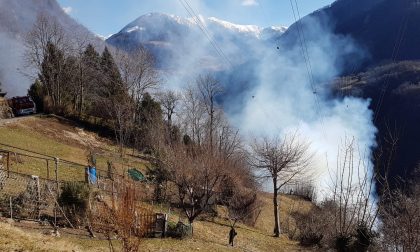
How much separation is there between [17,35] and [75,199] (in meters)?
94.5

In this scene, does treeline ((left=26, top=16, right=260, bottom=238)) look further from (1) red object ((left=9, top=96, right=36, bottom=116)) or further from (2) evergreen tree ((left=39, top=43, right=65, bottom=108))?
(1) red object ((left=9, top=96, right=36, bottom=116))

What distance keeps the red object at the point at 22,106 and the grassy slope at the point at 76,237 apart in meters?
4.97

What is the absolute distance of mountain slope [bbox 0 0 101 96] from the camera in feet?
241

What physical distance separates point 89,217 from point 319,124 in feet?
176

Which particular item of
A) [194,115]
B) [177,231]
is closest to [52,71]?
[194,115]

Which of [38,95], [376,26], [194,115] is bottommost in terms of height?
[194,115]

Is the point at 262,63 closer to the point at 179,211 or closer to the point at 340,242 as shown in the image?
the point at 179,211

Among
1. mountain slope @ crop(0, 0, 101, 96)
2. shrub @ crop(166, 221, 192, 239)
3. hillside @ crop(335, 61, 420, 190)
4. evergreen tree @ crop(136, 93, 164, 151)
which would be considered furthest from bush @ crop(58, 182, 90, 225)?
hillside @ crop(335, 61, 420, 190)

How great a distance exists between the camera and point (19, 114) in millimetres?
43562

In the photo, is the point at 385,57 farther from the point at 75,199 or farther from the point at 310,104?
the point at 75,199

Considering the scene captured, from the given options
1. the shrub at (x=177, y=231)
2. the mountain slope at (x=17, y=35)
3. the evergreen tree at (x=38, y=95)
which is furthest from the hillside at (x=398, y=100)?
the mountain slope at (x=17, y=35)

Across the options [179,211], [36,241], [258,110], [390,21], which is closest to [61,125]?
[179,211]

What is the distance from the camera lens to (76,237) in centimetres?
1437

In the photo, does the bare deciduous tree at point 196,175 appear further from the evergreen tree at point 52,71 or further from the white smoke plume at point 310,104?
the evergreen tree at point 52,71
